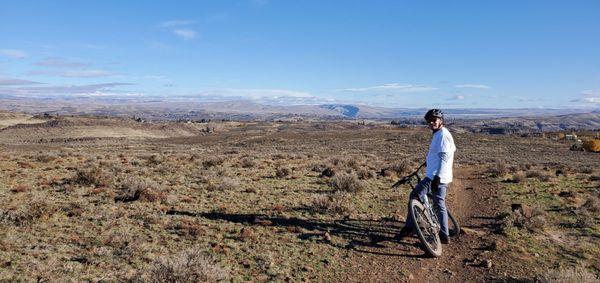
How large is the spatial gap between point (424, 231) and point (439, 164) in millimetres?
1437

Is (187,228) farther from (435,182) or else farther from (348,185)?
(348,185)

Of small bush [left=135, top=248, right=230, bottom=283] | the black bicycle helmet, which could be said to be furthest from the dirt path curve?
the black bicycle helmet

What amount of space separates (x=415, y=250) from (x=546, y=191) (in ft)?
32.7

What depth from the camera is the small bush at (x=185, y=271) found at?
5922mm

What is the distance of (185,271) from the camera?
6.04 m

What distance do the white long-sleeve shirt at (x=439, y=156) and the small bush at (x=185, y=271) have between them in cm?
426

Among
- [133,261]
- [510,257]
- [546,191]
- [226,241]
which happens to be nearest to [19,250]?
[133,261]

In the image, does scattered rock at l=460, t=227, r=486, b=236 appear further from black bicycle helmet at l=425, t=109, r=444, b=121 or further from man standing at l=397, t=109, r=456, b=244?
black bicycle helmet at l=425, t=109, r=444, b=121

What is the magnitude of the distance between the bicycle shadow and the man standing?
112 centimetres

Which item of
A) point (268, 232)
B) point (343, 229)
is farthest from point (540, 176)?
point (268, 232)

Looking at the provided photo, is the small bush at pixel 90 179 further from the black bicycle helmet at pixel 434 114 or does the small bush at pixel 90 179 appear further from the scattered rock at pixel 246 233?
the black bicycle helmet at pixel 434 114

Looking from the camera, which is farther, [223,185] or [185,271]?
[223,185]

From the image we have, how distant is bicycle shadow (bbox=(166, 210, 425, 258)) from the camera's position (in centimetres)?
841

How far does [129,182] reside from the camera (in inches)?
511
